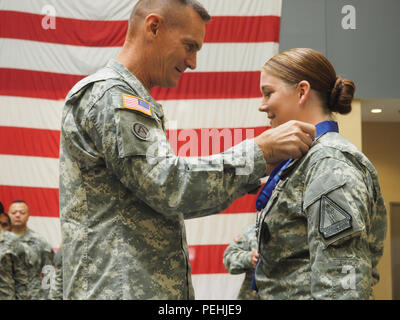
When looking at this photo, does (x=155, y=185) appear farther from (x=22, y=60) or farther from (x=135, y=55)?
(x=22, y=60)

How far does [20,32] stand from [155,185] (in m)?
4.68

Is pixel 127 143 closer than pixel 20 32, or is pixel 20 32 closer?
pixel 127 143

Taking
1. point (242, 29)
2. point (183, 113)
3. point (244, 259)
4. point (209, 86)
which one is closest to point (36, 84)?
point (183, 113)

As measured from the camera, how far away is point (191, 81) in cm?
513

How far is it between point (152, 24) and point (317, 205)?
0.68 metres

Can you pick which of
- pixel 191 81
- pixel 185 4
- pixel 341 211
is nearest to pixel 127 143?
pixel 185 4

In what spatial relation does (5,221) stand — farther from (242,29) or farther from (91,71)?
(242,29)

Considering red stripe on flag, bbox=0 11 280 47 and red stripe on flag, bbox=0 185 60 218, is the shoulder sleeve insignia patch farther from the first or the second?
red stripe on flag, bbox=0 185 60 218

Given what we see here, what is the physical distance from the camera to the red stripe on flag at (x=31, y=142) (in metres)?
5.15

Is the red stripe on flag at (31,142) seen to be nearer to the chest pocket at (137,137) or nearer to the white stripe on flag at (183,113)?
the white stripe on flag at (183,113)

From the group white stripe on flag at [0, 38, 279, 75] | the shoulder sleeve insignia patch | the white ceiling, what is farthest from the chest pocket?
the white ceiling

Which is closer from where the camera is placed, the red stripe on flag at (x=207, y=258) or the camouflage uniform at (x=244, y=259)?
the camouflage uniform at (x=244, y=259)

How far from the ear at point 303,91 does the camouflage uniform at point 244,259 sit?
2.20m

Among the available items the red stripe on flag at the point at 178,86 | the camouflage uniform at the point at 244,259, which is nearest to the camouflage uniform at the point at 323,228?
the camouflage uniform at the point at 244,259
